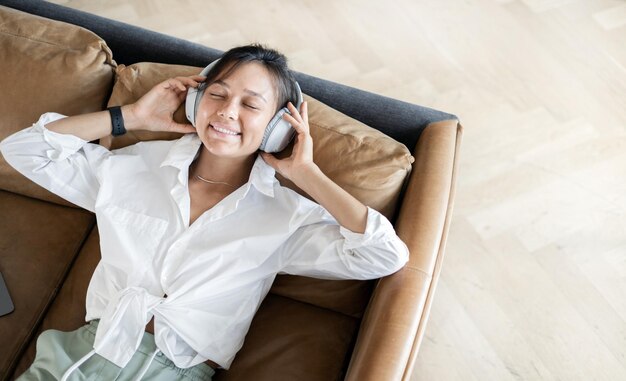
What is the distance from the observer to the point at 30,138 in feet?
5.27

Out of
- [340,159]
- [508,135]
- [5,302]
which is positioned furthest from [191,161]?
[508,135]

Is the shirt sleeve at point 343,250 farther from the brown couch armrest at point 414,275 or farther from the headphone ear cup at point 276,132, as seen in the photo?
the headphone ear cup at point 276,132

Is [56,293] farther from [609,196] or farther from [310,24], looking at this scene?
[609,196]

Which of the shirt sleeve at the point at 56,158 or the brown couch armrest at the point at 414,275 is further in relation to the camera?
the shirt sleeve at the point at 56,158

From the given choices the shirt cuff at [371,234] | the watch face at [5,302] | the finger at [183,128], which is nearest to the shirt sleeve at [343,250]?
the shirt cuff at [371,234]

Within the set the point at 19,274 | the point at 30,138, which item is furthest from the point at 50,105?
the point at 19,274

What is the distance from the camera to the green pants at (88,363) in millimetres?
1438

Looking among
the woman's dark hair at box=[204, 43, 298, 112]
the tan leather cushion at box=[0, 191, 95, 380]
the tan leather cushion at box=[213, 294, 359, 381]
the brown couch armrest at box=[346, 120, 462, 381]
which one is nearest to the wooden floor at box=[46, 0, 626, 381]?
the tan leather cushion at box=[213, 294, 359, 381]

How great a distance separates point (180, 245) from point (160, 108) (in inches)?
18.2

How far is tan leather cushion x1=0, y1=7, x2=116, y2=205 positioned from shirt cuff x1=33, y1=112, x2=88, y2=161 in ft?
0.50

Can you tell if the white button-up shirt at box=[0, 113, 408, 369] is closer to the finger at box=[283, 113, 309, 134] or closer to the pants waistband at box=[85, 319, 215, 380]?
the pants waistband at box=[85, 319, 215, 380]

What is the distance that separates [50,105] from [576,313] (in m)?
2.12

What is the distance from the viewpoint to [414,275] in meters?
1.41

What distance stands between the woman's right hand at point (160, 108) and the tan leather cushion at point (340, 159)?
0.13 ft
